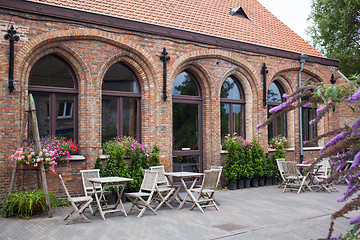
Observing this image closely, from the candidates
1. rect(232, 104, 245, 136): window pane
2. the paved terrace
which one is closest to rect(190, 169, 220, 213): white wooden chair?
the paved terrace

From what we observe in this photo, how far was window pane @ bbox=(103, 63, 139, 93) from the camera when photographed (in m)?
11.2

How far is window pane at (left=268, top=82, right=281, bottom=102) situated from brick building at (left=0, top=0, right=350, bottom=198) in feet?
0.22

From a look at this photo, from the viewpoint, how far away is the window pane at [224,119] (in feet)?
44.1

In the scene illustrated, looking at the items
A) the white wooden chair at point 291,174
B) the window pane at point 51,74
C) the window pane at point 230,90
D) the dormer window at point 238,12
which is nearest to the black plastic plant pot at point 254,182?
the white wooden chair at point 291,174

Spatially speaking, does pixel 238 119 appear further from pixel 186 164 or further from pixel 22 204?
pixel 22 204

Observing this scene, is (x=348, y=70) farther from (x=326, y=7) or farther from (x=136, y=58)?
(x=136, y=58)

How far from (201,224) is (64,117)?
4.98 m

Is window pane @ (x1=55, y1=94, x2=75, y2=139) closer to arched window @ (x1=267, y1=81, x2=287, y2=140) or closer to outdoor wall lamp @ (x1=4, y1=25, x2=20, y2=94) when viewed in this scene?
outdoor wall lamp @ (x1=4, y1=25, x2=20, y2=94)

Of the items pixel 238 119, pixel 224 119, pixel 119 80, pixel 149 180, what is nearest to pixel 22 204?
pixel 149 180

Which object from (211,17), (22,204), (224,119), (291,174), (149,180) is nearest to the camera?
(22,204)

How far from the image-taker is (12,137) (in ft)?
30.2

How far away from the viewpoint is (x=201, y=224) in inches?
300

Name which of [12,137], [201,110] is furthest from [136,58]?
[12,137]

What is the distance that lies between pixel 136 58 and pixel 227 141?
4273mm
